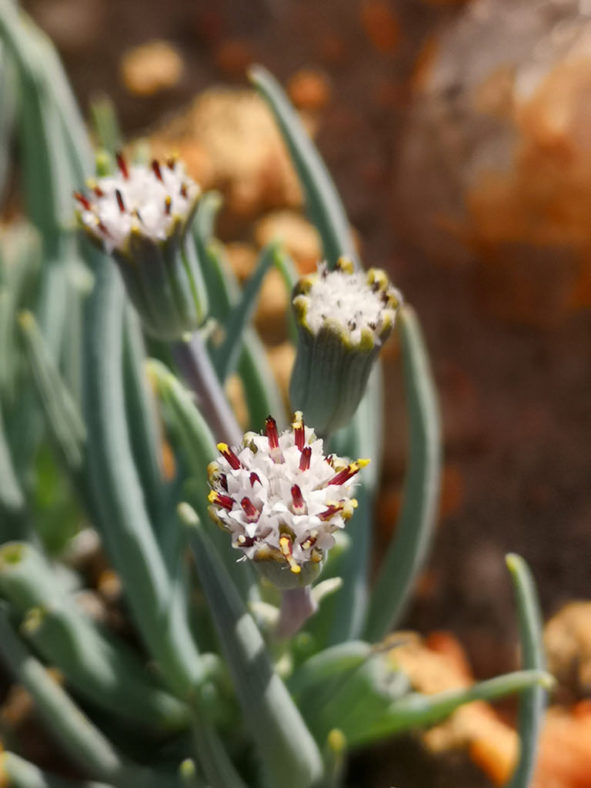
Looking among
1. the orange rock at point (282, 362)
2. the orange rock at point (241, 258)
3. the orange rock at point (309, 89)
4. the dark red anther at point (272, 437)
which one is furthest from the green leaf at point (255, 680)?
the orange rock at point (309, 89)

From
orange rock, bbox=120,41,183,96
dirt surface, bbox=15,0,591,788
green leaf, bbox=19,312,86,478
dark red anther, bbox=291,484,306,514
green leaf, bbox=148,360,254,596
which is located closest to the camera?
dark red anther, bbox=291,484,306,514

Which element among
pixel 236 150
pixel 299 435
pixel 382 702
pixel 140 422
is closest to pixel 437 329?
pixel 236 150

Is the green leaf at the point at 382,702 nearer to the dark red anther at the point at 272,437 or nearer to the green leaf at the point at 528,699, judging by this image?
the green leaf at the point at 528,699

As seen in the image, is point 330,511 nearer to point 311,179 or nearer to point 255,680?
point 255,680

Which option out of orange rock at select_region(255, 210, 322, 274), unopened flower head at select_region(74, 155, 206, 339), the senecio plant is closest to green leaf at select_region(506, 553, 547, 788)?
the senecio plant

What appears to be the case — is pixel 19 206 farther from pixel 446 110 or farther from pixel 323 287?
pixel 323 287

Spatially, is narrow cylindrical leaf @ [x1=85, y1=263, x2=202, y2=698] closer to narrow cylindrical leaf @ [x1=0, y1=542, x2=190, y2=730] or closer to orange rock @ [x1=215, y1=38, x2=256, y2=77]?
narrow cylindrical leaf @ [x1=0, y1=542, x2=190, y2=730]
